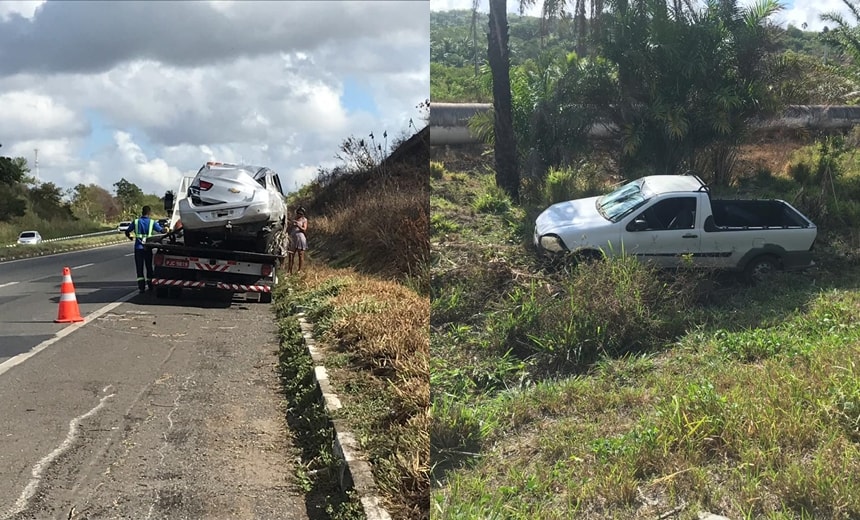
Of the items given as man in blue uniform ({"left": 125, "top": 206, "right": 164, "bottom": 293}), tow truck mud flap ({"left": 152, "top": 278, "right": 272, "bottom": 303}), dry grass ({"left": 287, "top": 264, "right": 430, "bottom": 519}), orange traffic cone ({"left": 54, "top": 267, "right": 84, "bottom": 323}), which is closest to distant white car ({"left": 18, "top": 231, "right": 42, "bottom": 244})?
man in blue uniform ({"left": 125, "top": 206, "right": 164, "bottom": 293})

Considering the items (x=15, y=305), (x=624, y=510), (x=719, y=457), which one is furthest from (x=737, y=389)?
(x=15, y=305)

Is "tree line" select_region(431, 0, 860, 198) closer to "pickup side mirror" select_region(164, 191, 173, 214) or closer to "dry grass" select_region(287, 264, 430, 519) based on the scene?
"dry grass" select_region(287, 264, 430, 519)

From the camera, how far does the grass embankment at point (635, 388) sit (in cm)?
137

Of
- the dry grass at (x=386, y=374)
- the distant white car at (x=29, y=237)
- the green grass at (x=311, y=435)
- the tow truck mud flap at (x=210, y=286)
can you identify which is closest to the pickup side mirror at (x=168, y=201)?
the tow truck mud flap at (x=210, y=286)

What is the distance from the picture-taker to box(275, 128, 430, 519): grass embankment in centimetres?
404

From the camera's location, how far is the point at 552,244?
1702 mm

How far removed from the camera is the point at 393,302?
9.12m

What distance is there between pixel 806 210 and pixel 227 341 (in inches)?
337

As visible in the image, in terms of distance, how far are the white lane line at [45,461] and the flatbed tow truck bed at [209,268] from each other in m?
6.37

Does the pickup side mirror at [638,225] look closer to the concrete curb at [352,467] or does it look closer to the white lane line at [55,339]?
the concrete curb at [352,467]

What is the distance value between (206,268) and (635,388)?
38.4 feet

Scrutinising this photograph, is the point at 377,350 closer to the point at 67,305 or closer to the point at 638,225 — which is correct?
the point at 638,225

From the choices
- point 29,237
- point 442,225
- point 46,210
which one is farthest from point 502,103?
point 46,210

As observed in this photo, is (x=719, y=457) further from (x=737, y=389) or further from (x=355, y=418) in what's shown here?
(x=355, y=418)
